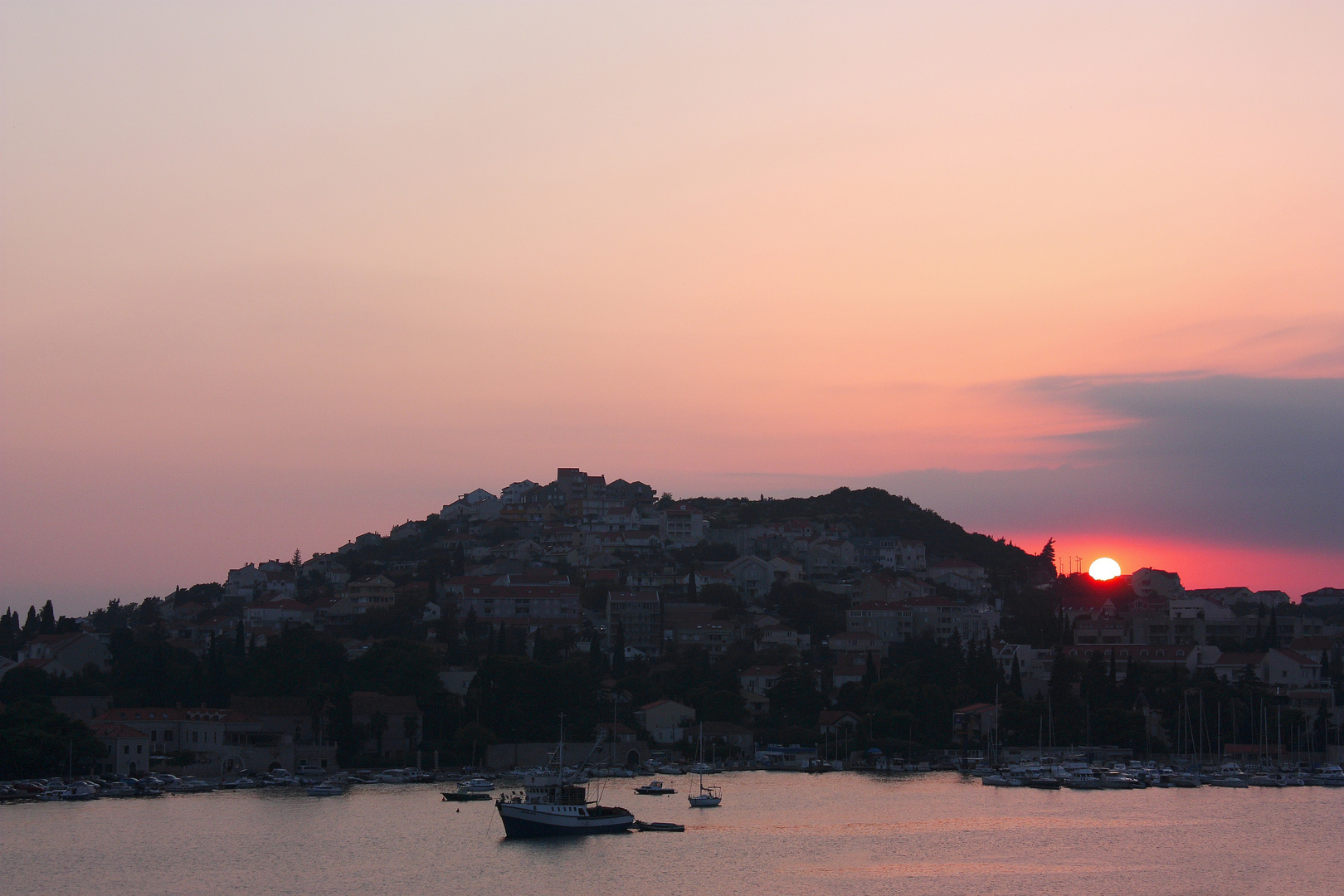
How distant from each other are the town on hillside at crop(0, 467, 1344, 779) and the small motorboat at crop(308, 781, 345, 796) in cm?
608

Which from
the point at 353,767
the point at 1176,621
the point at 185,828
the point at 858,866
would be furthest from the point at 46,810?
the point at 1176,621

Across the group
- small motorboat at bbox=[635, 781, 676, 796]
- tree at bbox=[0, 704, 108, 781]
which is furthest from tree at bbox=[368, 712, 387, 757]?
small motorboat at bbox=[635, 781, 676, 796]

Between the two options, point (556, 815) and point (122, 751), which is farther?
point (122, 751)

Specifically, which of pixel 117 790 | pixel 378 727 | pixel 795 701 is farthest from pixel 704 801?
pixel 795 701

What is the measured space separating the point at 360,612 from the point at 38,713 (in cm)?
4353

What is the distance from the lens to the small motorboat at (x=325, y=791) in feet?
222

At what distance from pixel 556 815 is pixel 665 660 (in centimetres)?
4528

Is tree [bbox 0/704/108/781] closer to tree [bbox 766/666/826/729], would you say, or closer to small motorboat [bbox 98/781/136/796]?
small motorboat [bbox 98/781/136/796]

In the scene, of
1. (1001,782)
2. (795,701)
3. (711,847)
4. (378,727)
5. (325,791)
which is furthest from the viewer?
(795,701)

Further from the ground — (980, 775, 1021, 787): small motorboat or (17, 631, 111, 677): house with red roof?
(17, 631, 111, 677): house with red roof

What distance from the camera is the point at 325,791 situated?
2677 inches

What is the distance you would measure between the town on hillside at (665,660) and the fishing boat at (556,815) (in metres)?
22.3

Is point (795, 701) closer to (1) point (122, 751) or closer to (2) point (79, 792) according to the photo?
(1) point (122, 751)

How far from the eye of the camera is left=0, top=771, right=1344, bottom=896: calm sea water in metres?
46.2
